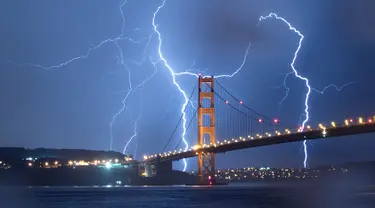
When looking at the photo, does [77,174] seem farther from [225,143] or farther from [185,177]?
[225,143]

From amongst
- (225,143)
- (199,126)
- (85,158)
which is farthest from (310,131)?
(85,158)

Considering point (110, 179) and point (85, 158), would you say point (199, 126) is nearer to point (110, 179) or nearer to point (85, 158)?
point (110, 179)

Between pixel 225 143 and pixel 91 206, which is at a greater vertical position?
pixel 225 143

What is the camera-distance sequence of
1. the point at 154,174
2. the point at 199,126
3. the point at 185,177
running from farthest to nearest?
the point at 185,177 < the point at 154,174 < the point at 199,126

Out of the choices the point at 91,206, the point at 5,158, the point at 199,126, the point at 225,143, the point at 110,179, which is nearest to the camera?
the point at 91,206

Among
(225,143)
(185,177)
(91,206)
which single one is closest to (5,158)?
(185,177)

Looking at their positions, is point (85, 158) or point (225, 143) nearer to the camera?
point (225, 143)
